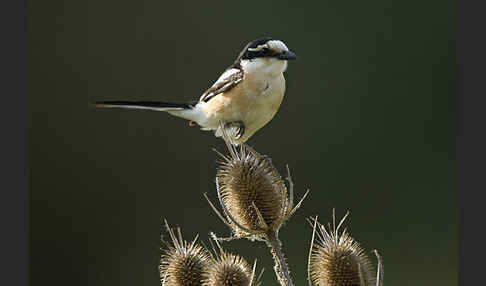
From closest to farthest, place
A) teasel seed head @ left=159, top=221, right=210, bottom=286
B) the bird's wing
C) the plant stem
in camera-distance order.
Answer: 1. the plant stem
2. teasel seed head @ left=159, top=221, right=210, bottom=286
3. the bird's wing

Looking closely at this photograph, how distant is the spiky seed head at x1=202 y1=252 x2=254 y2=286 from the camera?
9.80 ft

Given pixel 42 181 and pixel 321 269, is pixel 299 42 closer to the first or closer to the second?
pixel 42 181

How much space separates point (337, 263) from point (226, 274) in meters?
0.41

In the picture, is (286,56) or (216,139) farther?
(216,139)

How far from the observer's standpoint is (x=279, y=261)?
297 cm

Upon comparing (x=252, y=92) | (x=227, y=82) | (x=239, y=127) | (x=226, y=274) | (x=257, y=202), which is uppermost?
(x=227, y=82)

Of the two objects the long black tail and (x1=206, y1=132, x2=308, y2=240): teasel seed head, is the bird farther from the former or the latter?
(x1=206, y1=132, x2=308, y2=240): teasel seed head

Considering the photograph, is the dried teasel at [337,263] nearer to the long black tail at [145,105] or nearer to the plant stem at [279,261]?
the plant stem at [279,261]

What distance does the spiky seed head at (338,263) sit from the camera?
297cm

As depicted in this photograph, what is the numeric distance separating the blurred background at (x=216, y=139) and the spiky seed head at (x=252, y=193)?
13.7ft

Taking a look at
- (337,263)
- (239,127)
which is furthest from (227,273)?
(239,127)

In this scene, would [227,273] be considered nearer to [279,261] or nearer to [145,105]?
[279,261]

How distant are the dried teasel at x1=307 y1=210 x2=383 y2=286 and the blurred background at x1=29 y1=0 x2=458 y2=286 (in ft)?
14.1

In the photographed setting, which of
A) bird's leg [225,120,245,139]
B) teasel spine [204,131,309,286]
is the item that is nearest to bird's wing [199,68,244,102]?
bird's leg [225,120,245,139]
